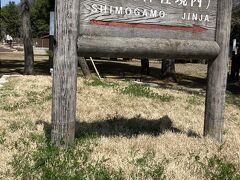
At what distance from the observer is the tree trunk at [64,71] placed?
16.6 ft

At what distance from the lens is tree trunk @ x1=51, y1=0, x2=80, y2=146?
5.07 meters

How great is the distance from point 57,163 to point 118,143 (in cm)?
112

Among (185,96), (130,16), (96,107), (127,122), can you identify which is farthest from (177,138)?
(185,96)

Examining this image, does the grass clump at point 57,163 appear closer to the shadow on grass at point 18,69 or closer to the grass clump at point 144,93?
the grass clump at point 144,93

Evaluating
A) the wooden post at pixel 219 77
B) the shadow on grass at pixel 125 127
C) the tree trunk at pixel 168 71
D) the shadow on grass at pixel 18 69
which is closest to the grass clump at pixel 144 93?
the shadow on grass at pixel 125 127

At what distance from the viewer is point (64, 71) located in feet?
16.9

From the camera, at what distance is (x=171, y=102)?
32.7 ft

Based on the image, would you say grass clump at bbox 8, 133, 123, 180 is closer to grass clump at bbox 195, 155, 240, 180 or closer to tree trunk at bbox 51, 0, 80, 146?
tree trunk at bbox 51, 0, 80, 146

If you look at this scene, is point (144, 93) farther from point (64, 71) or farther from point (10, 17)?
point (10, 17)

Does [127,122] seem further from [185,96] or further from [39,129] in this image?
[185,96]

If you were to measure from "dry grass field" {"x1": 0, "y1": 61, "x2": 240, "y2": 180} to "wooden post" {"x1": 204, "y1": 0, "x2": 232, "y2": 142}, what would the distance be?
25 centimetres

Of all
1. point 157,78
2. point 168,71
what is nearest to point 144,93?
point 168,71

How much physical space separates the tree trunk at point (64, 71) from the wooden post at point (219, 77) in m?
1.97

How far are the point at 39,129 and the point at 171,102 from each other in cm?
435
